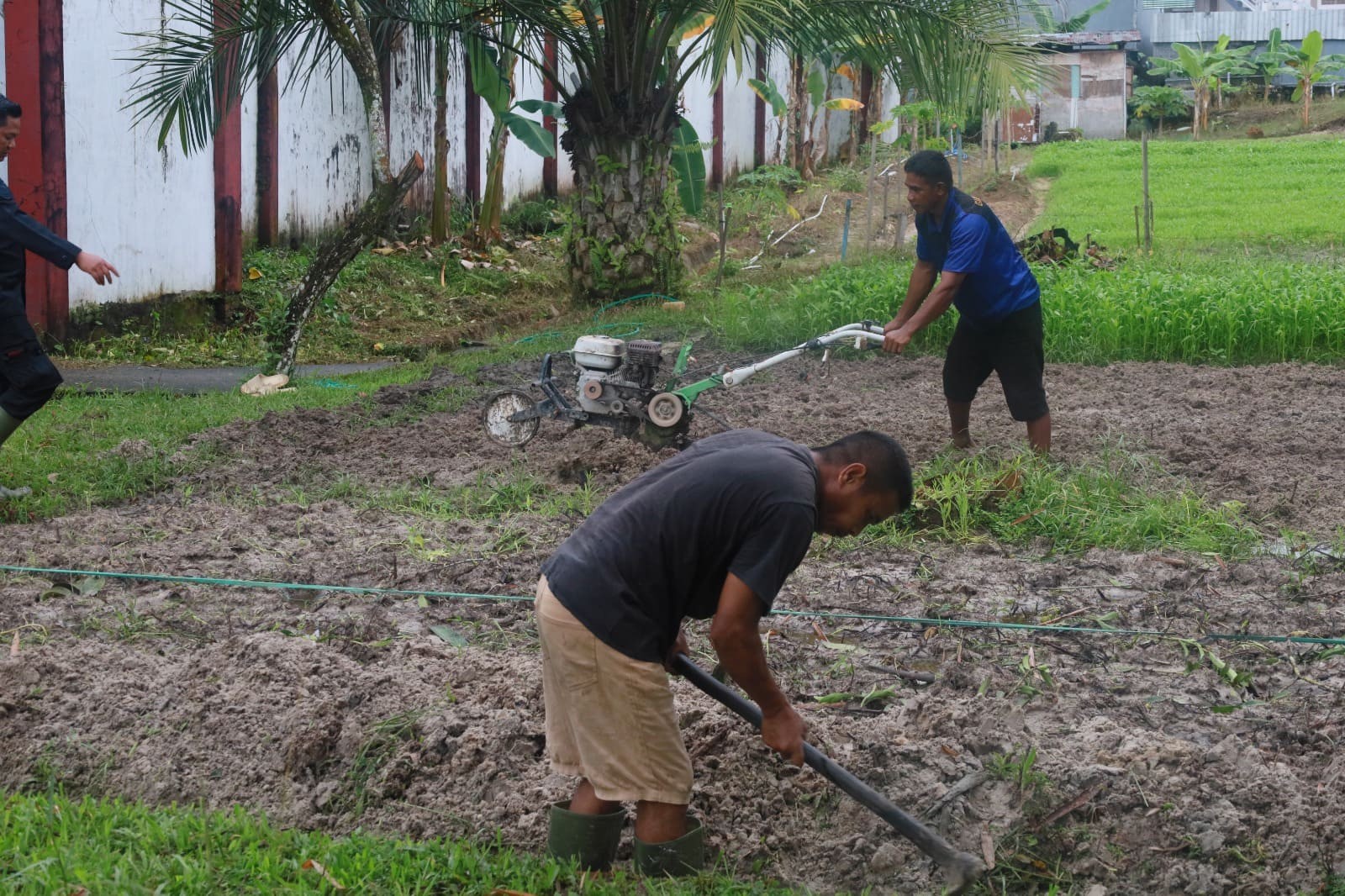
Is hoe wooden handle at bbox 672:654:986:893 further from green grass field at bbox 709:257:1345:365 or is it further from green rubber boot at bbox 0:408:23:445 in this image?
green grass field at bbox 709:257:1345:365

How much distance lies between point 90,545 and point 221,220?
6.80 metres

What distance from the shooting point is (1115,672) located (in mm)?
4461

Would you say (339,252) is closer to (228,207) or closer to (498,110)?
(228,207)

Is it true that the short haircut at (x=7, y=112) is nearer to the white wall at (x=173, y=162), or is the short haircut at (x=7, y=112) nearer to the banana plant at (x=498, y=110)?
the white wall at (x=173, y=162)

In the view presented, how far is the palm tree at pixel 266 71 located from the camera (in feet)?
33.0

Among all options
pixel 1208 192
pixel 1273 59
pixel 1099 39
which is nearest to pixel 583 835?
pixel 1208 192

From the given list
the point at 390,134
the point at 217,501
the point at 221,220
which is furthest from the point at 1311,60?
the point at 217,501

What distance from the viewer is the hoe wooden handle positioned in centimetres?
315

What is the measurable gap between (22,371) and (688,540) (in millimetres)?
4392

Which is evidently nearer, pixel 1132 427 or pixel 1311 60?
pixel 1132 427

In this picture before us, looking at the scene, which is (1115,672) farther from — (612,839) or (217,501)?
(217,501)

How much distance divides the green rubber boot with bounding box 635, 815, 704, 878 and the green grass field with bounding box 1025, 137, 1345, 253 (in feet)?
43.2

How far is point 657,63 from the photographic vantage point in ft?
39.0

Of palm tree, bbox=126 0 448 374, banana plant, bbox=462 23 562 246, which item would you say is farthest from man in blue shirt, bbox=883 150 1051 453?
banana plant, bbox=462 23 562 246
